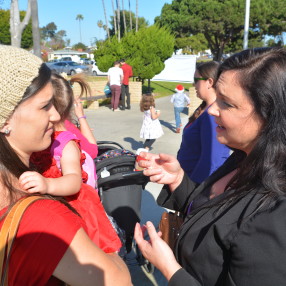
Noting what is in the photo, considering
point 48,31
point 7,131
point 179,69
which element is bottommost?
point 179,69

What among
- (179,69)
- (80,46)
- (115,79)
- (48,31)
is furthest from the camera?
(48,31)

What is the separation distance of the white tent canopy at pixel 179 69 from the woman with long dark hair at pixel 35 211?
23166 millimetres

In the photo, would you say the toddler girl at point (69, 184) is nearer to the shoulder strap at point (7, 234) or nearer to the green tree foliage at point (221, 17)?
the shoulder strap at point (7, 234)

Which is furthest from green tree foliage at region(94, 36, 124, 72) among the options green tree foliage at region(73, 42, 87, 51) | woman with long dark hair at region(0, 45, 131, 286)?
green tree foliage at region(73, 42, 87, 51)

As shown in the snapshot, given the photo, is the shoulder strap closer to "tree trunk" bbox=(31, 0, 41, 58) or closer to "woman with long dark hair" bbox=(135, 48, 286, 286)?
"woman with long dark hair" bbox=(135, 48, 286, 286)

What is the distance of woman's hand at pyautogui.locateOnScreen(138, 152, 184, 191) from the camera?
2.00 metres

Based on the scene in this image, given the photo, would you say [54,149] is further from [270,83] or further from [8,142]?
[270,83]

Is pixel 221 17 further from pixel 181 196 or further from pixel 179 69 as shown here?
pixel 181 196

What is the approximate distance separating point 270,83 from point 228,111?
25cm

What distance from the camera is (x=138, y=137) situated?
26.7 ft

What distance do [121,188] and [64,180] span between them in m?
1.22

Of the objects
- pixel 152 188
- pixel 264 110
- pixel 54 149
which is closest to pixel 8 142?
pixel 54 149

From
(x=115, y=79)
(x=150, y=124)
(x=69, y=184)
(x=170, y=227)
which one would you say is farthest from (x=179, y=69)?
(x=69, y=184)

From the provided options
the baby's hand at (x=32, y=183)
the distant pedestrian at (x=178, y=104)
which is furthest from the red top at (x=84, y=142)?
the distant pedestrian at (x=178, y=104)
